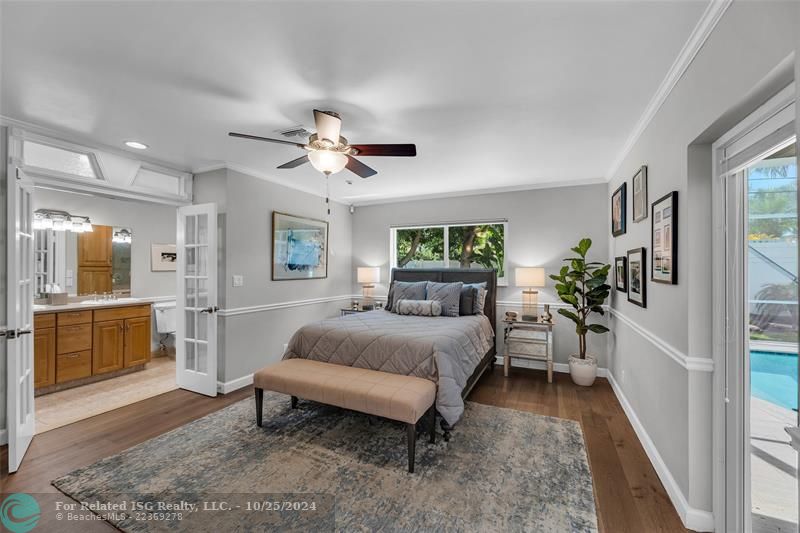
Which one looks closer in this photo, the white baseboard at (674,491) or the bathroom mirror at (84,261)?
the white baseboard at (674,491)

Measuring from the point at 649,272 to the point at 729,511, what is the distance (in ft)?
4.77

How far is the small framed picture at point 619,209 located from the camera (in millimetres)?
3325

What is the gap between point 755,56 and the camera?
1.23 metres

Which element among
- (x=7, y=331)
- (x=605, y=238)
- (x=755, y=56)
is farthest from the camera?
(x=605, y=238)

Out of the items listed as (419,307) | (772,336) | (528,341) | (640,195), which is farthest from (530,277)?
(772,336)

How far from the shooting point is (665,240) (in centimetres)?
211

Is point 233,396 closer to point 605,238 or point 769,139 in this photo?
point 769,139

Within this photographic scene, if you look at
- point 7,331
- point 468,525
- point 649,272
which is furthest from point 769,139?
point 7,331

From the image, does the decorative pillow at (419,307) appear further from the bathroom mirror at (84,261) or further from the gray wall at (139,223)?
the bathroom mirror at (84,261)

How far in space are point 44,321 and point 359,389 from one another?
3.80 m

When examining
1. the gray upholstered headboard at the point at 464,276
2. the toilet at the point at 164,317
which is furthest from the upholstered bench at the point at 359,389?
the toilet at the point at 164,317

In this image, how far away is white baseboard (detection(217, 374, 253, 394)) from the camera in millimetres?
3691

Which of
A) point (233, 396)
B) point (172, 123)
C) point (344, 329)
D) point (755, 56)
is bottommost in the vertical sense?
point (233, 396)

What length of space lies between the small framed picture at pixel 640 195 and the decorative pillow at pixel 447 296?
2.04m
